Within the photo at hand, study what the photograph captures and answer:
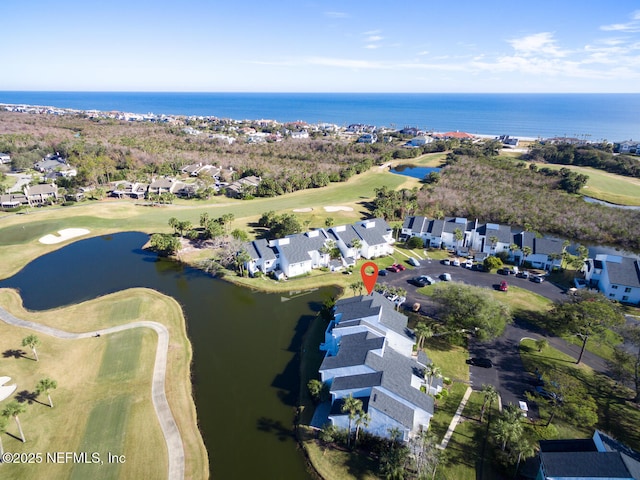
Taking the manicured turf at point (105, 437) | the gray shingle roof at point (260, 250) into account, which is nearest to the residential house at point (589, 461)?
the manicured turf at point (105, 437)

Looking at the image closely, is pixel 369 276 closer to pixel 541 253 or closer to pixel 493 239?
pixel 493 239

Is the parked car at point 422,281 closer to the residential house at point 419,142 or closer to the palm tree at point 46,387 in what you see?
the palm tree at point 46,387

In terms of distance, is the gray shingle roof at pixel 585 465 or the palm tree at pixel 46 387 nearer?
the gray shingle roof at pixel 585 465

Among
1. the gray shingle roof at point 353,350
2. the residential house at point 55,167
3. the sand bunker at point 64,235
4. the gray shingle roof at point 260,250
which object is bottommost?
the sand bunker at point 64,235

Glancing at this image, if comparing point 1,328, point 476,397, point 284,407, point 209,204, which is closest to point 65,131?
point 209,204

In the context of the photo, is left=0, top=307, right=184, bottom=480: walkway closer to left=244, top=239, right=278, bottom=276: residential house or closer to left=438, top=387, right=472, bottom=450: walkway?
left=244, top=239, right=278, bottom=276: residential house

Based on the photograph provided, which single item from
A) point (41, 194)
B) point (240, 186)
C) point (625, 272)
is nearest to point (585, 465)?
point (625, 272)
